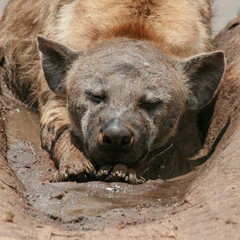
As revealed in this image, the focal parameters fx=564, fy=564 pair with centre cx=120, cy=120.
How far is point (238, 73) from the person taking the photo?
17.4 feet

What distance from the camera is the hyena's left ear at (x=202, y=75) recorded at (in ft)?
15.5

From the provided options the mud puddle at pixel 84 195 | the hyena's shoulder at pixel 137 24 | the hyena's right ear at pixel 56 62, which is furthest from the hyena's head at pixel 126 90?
the mud puddle at pixel 84 195

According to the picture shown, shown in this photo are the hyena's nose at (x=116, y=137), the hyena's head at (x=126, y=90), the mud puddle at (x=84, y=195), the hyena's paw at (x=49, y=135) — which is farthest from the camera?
the hyena's paw at (x=49, y=135)

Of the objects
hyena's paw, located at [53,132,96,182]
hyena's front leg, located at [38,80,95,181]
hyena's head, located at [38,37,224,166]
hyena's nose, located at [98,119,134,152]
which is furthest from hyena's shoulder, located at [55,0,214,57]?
hyena's nose, located at [98,119,134,152]

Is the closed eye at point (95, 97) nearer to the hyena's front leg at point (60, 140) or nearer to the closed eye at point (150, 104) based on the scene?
the closed eye at point (150, 104)

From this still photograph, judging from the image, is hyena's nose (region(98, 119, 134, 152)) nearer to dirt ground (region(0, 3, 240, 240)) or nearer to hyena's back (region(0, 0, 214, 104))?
dirt ground (region(0, 3, 240, 240))

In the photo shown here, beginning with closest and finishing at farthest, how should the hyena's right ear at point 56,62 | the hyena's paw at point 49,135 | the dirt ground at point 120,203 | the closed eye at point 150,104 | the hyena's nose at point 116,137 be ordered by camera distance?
the dirt ground at point 120,203, the hyena's nose at point 116,137, the closed eye at point 150,104, the hyena's right ear at point 56,62, the hyena's paw at point 49,135

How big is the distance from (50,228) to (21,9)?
4.02 m

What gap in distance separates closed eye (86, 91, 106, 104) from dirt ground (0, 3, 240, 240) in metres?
0.65

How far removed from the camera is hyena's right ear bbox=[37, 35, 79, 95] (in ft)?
15.5

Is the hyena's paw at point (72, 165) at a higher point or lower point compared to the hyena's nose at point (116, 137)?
lower

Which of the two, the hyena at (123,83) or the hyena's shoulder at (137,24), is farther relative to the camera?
the hyena's shoulder at (137,24)

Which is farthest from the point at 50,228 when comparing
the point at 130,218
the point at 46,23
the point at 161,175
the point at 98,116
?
the point at 46,23

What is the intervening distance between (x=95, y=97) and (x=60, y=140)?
2.00 feet
